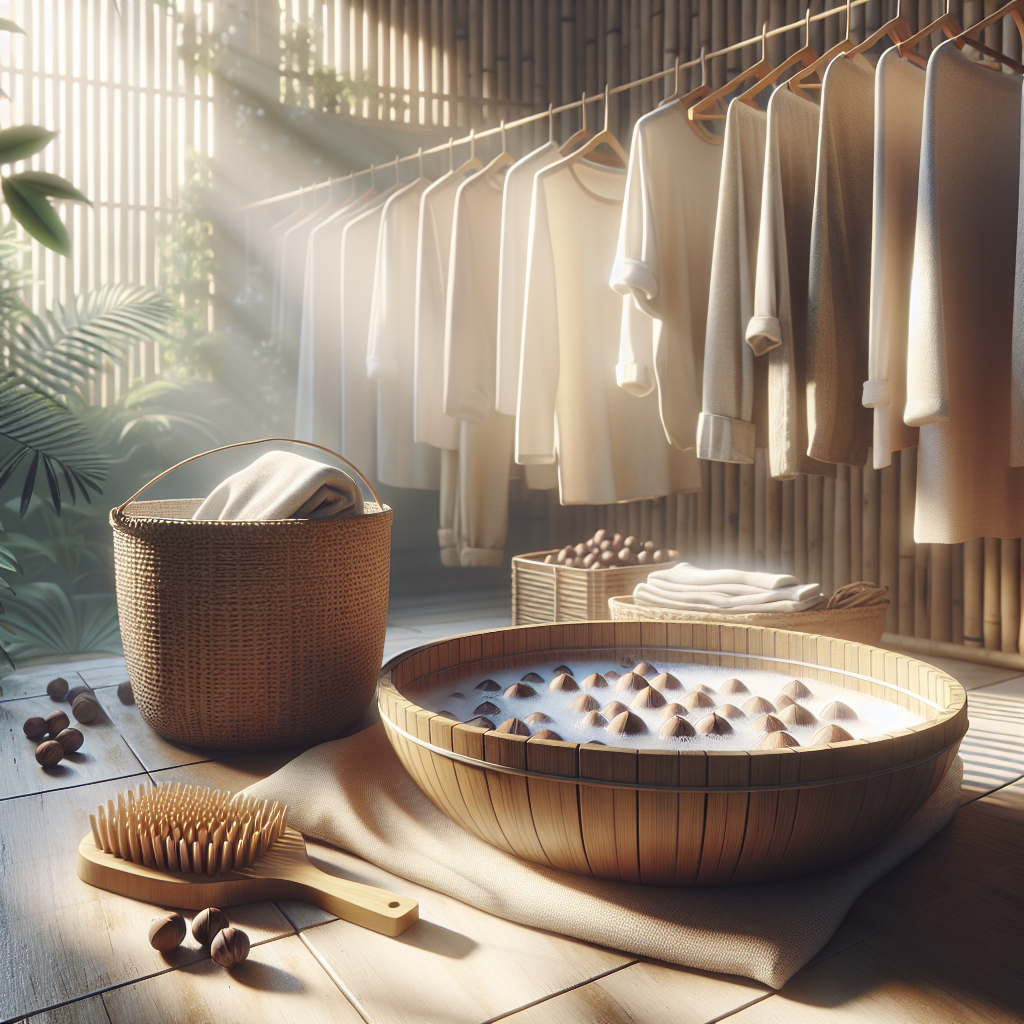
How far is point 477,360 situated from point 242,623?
1.27 metres

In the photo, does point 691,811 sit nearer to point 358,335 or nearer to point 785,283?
point 785,283

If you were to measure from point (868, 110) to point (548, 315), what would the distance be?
32.1 inches

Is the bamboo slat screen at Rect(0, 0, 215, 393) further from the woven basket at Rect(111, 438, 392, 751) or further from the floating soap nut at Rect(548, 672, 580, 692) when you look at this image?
the floating soap nut at Rect(548, 672, 580, 692)

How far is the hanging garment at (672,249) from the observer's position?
191cm

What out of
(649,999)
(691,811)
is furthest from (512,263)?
(649,999)

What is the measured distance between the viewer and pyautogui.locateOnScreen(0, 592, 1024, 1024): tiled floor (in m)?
0.77

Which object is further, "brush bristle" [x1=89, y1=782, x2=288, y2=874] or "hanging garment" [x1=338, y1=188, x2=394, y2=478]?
"hanging garment" [x1=338, y1=188, x2=394, y2=478]

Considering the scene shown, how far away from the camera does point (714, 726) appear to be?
3.34ft

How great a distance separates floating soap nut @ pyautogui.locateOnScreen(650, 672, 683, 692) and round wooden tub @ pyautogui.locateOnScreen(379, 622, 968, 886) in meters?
0.32

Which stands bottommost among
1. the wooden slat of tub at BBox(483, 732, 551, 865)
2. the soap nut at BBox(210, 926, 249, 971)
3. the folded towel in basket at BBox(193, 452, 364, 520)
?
the soap nut at BBox(210, 926, 249, 971)

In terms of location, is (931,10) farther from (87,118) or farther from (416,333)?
(87,118)

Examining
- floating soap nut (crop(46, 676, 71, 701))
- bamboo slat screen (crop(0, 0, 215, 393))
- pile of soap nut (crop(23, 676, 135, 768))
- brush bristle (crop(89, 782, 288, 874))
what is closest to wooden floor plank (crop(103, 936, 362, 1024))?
brush bristle (crop(89, 782, 288, 874))

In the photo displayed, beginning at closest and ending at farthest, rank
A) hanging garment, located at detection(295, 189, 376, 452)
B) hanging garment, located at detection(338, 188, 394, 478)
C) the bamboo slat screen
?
1. hanging garment, located at detection(338, 188, 394, 478)
2. hanging garment, located at detection(295, 189, 376, 452)
3. the bamboo slat screen

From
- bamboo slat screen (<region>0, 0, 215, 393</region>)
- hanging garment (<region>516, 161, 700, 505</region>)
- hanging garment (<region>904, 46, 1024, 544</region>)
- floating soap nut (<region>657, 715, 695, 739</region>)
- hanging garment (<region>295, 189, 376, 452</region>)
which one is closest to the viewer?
floating soap nut (<region>657, 715, 695, 739</region>)
